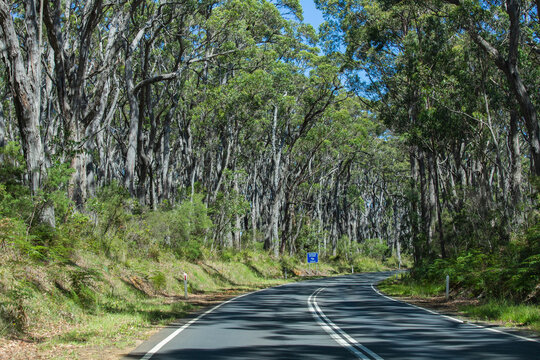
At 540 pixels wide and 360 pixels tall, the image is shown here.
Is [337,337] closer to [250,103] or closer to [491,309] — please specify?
[491,309]

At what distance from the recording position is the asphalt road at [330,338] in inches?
321

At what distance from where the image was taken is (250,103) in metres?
34.1

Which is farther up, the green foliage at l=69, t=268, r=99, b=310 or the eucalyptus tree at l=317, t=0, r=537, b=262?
the eucalyptus tree at l=317, t=0, r=537, b=262

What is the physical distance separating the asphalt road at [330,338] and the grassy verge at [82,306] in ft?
2.87

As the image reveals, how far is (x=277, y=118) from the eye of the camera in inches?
1670

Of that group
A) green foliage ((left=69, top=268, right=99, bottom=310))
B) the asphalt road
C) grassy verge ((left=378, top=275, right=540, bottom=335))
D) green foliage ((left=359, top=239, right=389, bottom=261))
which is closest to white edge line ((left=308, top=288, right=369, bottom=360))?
the asphalt road

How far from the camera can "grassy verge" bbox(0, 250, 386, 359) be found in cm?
885

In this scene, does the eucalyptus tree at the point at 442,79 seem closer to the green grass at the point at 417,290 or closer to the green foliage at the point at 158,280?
the green grass at the point at 417,290

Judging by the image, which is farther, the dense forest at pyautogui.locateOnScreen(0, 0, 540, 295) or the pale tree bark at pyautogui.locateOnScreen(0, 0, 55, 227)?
the dense forest at pyautogui.locateOnScreen(0, 0, 540, 295)

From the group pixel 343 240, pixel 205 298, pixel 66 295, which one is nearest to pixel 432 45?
pixel 205 298

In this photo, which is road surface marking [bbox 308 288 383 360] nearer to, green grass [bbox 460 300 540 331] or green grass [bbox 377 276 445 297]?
green grass [bbox 460 300 540 331]

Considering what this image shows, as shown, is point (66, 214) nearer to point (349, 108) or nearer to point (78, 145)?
point (78, 145)

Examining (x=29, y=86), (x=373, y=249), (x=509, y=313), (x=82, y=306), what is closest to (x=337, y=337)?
(x=509, y=313)

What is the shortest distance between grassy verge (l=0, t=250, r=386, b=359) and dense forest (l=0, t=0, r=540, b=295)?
89 cm
